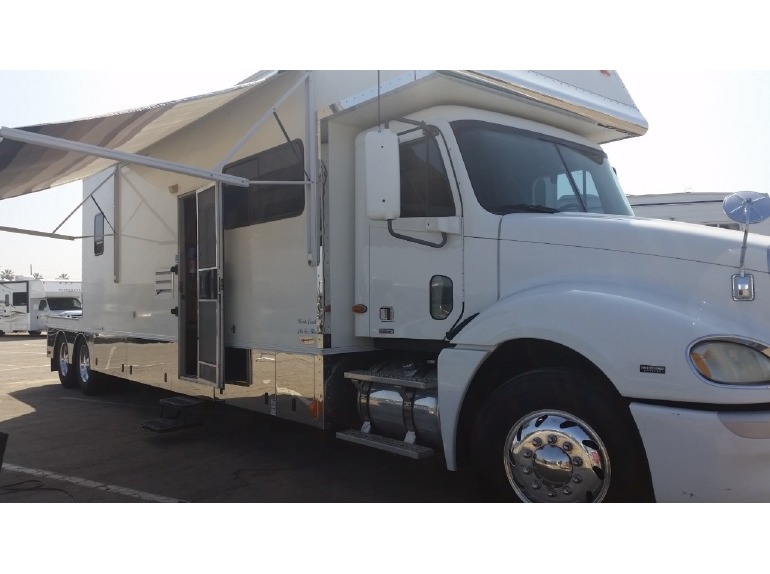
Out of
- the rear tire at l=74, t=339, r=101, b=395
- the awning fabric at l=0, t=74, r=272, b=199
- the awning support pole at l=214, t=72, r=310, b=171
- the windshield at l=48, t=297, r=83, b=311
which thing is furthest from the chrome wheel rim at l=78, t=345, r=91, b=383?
the windshield at l=48, t=297, r=83, b=311

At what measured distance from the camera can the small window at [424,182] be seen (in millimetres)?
4141

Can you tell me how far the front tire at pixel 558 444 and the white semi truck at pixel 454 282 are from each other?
1 cm

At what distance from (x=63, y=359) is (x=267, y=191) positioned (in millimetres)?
6617

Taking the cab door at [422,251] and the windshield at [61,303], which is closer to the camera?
the cab door at [422,251]

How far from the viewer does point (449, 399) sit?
375 centimetres

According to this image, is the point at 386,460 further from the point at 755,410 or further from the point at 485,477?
the point at 755,410

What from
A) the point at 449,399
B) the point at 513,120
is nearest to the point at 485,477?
the point at 449,399

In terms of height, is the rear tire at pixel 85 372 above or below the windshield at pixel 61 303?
below

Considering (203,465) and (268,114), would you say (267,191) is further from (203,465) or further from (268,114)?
(203,465)

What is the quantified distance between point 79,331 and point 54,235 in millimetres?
2052

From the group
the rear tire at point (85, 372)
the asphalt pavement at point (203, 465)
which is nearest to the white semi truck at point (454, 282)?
the asphalt pavement at point (203, 465)

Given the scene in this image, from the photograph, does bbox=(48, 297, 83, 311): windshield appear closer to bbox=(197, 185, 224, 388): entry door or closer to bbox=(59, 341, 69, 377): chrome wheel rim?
bbox=(59, 341, 69, 377): chrome wheel rim

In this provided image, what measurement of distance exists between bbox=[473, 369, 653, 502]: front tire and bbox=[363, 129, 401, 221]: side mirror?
1.34 metres

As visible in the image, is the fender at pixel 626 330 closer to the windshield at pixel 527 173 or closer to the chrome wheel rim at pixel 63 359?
the windshield at pixel 527 173
